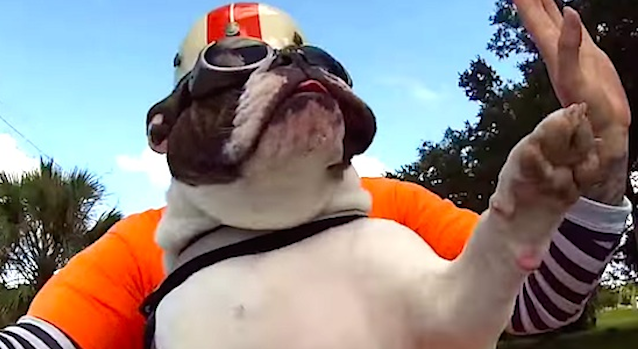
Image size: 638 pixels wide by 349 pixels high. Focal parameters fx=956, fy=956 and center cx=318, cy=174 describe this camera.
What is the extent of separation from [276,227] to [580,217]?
0.51 metres

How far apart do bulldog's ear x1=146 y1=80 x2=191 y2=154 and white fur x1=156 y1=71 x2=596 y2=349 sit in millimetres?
125

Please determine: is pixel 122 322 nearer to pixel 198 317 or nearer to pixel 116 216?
pixel 198 317

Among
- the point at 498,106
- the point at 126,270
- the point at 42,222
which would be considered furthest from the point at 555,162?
the point at 498,106

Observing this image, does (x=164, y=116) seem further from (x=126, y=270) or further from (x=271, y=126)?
(x=126, y=270)

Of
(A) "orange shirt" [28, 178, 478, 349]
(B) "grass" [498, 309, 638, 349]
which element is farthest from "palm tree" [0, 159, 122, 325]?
(B) "grass" [498, 309, 638, 349]

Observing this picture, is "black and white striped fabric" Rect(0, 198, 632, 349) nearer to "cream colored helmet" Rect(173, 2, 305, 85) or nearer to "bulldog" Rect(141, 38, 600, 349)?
"bulldog" Rect(141, 38, 600, 349)

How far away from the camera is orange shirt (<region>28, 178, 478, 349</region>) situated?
1626 millimetres

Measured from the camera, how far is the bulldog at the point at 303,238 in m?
1.10

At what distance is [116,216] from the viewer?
6.64 meters

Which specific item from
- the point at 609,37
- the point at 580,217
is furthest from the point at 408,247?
the point at 609,37

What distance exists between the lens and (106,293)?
1678mm

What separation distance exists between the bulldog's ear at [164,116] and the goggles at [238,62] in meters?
0.03

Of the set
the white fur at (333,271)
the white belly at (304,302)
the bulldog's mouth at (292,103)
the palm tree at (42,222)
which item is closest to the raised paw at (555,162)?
the white fur at (333,271)

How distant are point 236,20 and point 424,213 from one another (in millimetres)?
527
